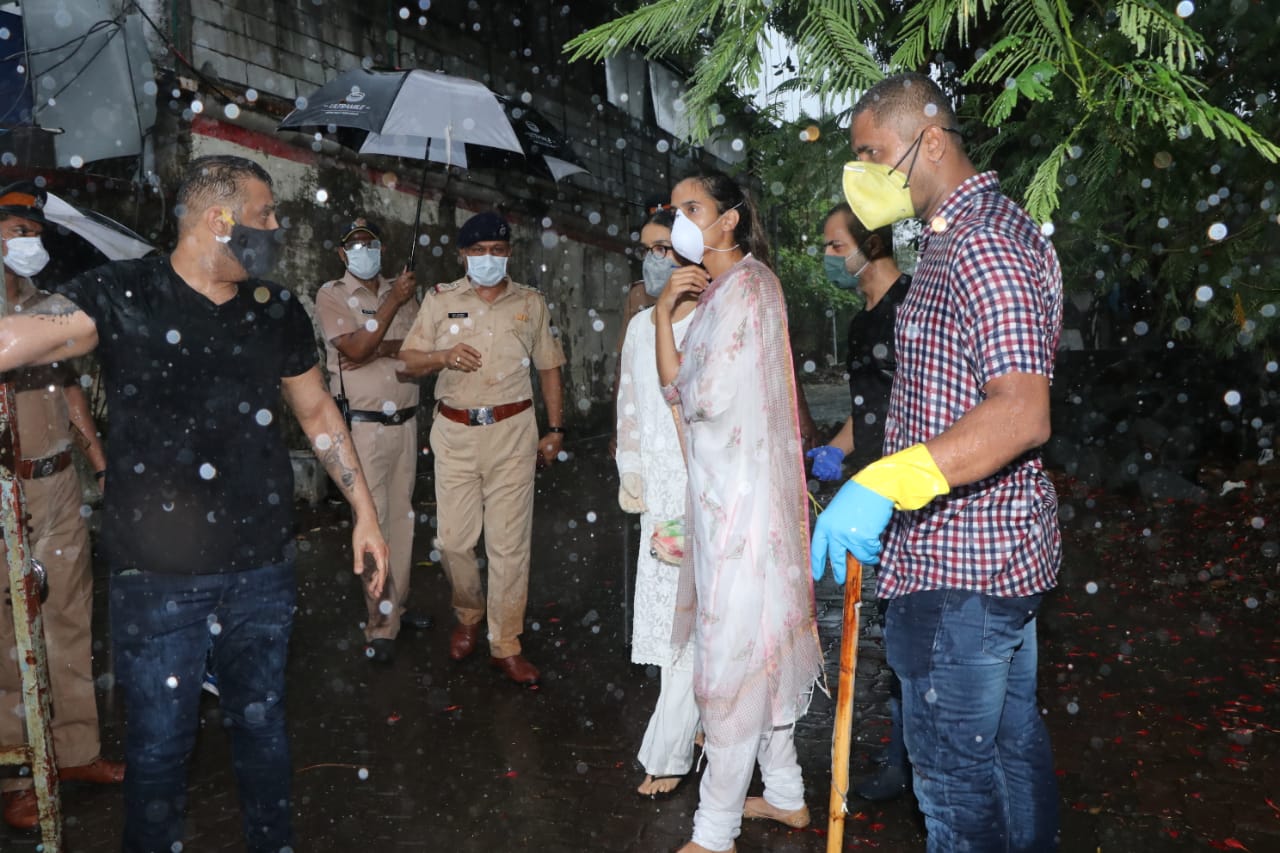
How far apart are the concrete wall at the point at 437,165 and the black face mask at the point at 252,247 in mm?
6602

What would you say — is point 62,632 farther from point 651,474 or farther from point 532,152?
point 532,152

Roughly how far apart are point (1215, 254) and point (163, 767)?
4.97 metres

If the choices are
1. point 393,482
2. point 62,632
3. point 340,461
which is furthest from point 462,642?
point 340,461

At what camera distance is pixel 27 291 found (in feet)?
13.6

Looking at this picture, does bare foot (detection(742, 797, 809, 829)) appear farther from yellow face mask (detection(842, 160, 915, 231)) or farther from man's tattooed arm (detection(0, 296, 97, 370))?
man's tattooed arm (detection(0, 296, 97, 370))

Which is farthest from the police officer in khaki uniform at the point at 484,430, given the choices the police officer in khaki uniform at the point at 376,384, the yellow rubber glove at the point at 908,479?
the yellow rubber glove at the point at 908,479

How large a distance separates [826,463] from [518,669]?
2.27 meters

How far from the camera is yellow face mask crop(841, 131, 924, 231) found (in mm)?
2639

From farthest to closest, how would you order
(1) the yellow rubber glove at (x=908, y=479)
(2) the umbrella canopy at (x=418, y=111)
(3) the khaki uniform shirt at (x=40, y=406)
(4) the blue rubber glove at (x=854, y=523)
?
(2) the umbrella canopy at (x=418, y=111)
(3) the khaki uniform shirt at (x=40, y=406)
(4) the blue rubber glove at (x=854, y=523)
(1) the yellow rubber glove at (x=908, y=479)

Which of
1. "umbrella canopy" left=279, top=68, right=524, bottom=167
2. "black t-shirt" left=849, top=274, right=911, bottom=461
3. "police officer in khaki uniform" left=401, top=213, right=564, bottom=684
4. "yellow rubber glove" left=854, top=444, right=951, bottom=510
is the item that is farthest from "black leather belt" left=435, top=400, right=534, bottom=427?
"yellow rubber glove" left=854, top=444, right=951, bottom=510

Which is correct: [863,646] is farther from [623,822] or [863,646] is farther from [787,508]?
[787,508]

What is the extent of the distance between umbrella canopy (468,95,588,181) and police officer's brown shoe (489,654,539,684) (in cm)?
308

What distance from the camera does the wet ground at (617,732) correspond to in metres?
3.76

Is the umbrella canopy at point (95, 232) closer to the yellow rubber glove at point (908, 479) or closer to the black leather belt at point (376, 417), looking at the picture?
the black leather belt at point (376, 417)
